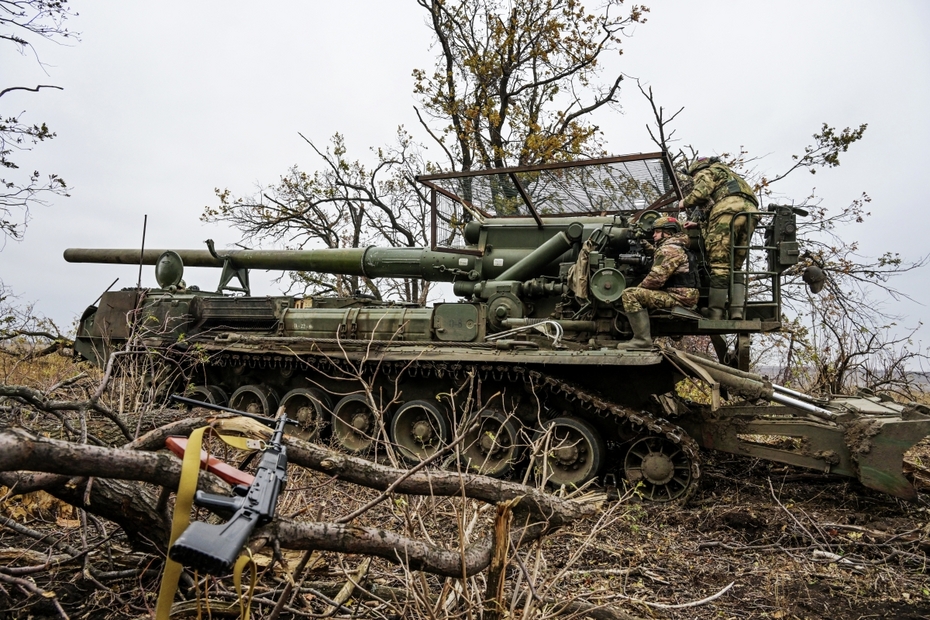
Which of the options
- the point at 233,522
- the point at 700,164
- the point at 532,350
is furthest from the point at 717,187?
the point at 233,522

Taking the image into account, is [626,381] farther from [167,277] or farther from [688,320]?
[167,277]

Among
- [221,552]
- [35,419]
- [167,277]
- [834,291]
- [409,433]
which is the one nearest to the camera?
[221,552]

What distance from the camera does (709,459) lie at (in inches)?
320

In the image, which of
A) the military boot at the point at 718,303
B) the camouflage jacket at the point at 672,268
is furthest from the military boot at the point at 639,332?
the military boot at the point at 718,303

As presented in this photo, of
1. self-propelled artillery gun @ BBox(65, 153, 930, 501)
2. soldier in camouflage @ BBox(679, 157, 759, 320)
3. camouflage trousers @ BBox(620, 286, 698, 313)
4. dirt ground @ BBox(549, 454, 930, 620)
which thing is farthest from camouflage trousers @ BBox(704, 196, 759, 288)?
dirt ground @ BBox(549, 454, 930, 620)

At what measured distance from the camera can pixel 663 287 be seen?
22.7 feet

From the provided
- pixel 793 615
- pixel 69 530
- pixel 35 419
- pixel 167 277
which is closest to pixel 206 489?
pixel 69 530

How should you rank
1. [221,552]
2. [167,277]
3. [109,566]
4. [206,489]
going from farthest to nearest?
1. [167,277]
2. [109,566]
3. [206,489]
4. [221,552]

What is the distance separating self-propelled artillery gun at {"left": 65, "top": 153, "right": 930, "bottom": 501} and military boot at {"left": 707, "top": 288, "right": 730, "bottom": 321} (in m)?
0.16

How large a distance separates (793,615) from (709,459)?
4183 mm

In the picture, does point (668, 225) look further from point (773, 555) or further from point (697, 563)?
point (697, 563)

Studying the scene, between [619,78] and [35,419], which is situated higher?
[619,78]

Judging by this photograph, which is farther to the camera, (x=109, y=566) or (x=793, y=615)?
(x=793, y=615)

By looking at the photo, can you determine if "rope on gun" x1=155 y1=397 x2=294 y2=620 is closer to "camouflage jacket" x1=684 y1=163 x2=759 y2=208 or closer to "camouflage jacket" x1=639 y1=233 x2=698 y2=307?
"camouflage jacket" x1=639 y1=233 x2=698 y2=307
